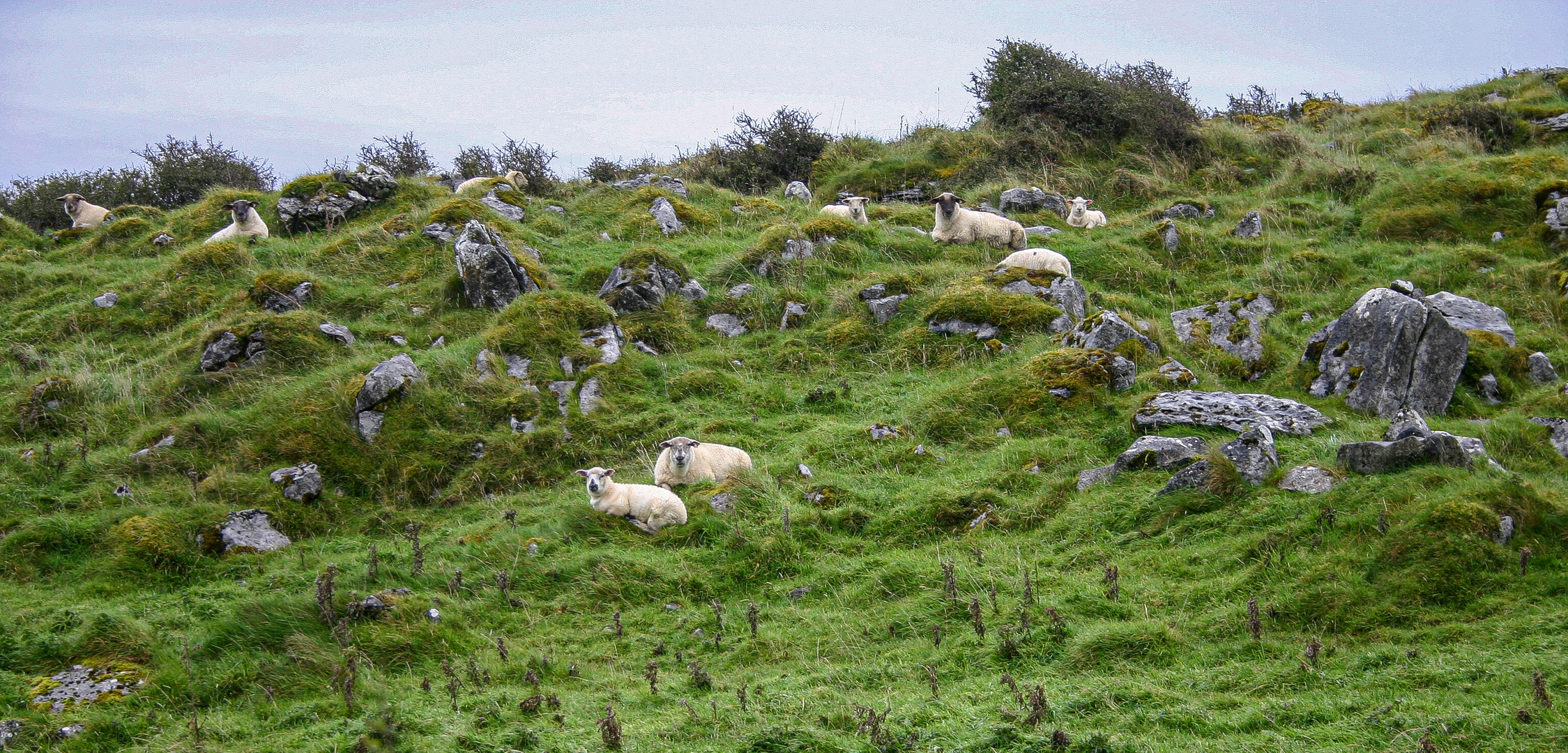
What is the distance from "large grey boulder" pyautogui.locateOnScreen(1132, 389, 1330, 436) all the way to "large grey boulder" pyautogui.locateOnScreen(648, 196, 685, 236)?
1125 centimetres

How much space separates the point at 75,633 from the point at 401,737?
12.7 ft

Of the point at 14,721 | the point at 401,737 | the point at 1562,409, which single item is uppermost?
the point at 1562,409

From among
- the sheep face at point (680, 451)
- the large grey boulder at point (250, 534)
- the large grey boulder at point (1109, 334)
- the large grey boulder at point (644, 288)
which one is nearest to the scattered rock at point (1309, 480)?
the large grey boulder at point (1109, 334)

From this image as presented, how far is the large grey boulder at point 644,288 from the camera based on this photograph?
15695 millimetres

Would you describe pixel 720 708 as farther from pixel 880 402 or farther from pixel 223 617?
pixel 880 402

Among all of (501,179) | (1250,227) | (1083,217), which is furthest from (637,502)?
(501,179)

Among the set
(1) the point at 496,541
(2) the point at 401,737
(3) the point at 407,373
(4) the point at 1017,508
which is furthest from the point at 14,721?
(4) the point at 1017,508

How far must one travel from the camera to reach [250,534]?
1046 cm

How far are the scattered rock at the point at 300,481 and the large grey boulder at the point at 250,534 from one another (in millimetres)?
493

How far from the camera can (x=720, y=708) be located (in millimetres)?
6629

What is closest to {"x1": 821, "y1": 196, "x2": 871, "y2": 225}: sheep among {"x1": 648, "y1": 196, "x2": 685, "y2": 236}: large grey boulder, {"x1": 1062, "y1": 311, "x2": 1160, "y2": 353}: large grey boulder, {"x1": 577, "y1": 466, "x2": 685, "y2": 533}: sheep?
{"x1": 648, "y1": 196, "x2": 685, "y2": 236}: large grey boulder

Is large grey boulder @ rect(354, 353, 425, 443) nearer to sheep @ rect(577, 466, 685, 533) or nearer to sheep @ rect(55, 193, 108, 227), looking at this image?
sheep @ rect(577, 466, 685, 533)

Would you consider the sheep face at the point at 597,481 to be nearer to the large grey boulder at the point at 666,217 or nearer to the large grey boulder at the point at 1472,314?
the large grey boulder at the point at 666,217

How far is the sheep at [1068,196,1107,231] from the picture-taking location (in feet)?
64.3
